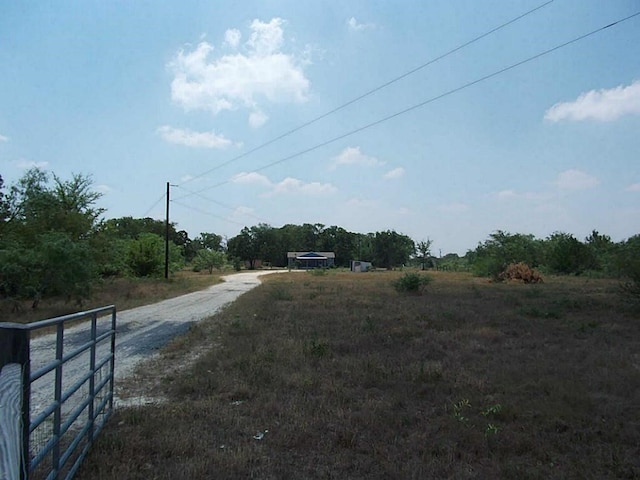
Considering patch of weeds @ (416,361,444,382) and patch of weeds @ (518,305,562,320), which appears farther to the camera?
patch of weeds @ (518,305,562,320)

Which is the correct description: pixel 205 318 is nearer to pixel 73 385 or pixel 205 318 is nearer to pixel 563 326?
pixel 563 326

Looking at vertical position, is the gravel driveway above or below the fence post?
below

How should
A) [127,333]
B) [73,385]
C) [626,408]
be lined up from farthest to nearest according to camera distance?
1. [127,333]
2. [626,408]
3. [73,385]

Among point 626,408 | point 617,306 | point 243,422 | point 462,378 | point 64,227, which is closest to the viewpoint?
point 243,422

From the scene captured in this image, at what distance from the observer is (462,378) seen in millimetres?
7156

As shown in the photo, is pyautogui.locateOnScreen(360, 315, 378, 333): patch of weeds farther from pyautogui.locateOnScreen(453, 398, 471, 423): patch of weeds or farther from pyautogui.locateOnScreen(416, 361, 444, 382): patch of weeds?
pyautogui.locateOnScreen(453, 398, 471, 423): patch of weeds

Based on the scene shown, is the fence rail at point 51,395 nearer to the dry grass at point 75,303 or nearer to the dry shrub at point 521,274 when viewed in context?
the dry grass at point 75,303

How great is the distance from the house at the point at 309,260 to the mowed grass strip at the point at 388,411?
90289mm

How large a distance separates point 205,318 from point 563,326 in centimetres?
1103

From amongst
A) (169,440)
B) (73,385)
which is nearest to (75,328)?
(73,385)

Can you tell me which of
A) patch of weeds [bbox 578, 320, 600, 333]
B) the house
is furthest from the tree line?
the house

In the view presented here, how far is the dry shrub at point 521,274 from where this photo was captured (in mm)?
37781

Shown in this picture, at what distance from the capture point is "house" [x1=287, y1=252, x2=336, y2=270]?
102 meters

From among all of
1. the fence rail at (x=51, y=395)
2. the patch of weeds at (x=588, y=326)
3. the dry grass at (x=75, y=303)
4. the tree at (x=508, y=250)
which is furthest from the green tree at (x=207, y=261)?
the fence rail at (x=51, y=395)
